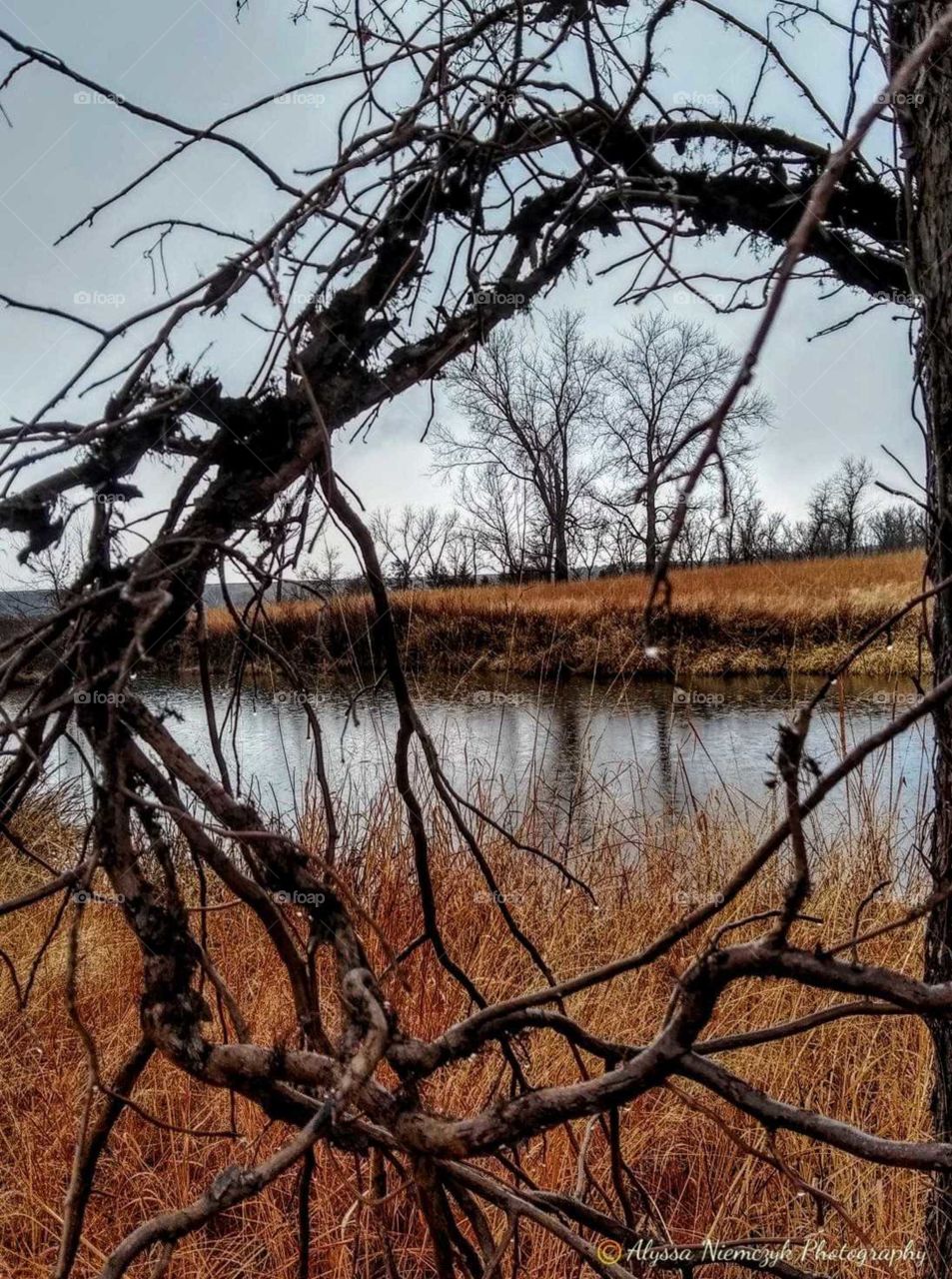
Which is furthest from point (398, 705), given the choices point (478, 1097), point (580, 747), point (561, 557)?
point (580, 747)

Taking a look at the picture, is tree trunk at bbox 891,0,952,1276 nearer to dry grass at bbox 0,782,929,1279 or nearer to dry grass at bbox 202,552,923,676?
dry grass at bbox 0,782,929,1279

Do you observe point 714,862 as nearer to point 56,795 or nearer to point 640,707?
point 56,795

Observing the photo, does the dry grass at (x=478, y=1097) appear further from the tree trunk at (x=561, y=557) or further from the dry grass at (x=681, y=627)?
the dry grass at (x=681, y=627)

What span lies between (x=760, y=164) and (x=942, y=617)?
0.57 meters

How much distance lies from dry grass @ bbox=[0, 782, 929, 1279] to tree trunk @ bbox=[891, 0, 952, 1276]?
53 centimetres

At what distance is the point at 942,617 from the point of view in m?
0.93

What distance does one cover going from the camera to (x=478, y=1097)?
174 centimetres

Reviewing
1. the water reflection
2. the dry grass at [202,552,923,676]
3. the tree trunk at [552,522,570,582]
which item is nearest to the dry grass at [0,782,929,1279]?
the water reflection

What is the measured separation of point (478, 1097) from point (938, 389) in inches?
60.4

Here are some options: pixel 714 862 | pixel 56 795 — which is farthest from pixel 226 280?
pixel 56 795

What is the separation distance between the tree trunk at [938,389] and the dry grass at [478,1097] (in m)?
0.53

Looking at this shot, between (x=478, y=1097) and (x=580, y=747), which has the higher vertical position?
(x=580, y=747)

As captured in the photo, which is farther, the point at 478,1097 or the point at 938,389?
the point at 478,1097

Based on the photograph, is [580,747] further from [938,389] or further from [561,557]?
[938,389]
